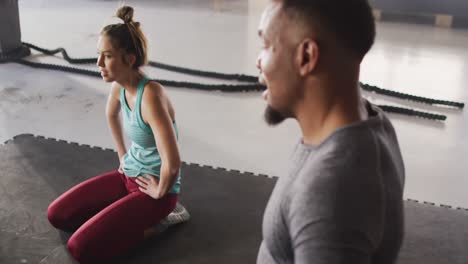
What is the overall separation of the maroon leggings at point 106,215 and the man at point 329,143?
1.16 metres

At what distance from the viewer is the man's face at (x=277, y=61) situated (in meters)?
1.08

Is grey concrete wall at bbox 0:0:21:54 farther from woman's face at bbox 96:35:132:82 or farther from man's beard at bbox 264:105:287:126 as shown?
man's beard at bbox 264:105:287:126

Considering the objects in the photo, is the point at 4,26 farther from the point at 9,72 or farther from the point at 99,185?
the point at 99,185

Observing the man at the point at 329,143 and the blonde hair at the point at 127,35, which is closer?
the man at the point at 329,143

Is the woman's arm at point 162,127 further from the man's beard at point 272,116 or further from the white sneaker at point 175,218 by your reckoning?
the man's beard at point 272,116

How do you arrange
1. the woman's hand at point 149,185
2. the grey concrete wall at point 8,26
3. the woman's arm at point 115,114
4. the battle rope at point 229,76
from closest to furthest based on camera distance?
the woman's hand at point 149,185, the woman's arm at point 115,114, the battle rope at point 229,76, the grey concrete wall at point 8,26

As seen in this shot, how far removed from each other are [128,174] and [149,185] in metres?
0.15

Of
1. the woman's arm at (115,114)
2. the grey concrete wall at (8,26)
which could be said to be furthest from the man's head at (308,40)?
the grey concrete wall at (8,26)

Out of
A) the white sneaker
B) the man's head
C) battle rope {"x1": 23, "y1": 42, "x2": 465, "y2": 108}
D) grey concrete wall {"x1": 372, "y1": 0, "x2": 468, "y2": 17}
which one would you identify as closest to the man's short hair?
the man's head

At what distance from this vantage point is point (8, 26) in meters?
4.91

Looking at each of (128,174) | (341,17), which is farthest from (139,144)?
(341,17)

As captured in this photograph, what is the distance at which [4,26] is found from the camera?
16.0 ft

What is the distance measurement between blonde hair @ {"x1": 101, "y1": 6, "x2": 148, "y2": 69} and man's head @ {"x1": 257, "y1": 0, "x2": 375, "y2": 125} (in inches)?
41.5

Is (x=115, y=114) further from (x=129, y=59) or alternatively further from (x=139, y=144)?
(x=129, y=59)
